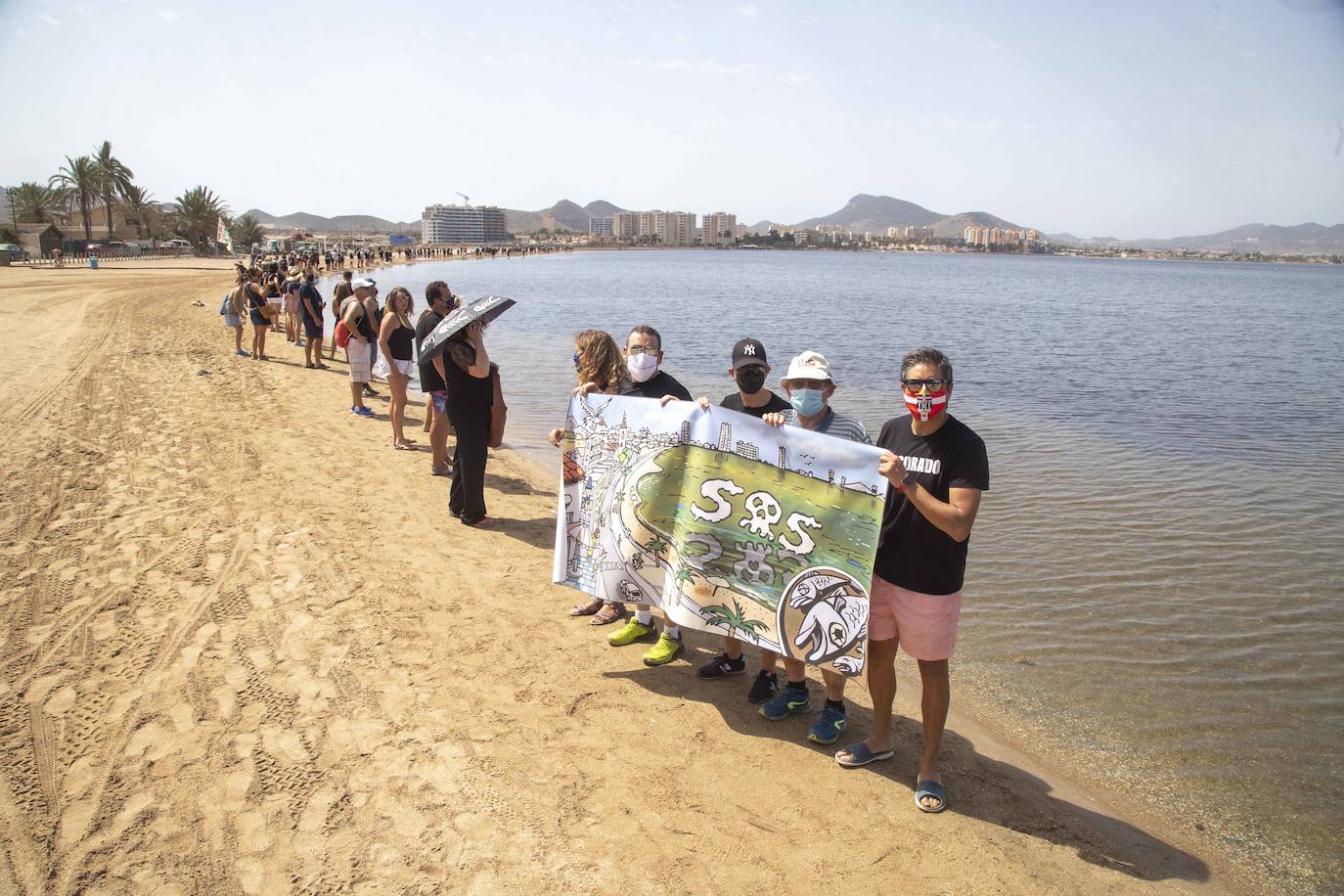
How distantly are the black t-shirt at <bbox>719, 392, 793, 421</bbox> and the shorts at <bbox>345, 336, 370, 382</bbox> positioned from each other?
8458 millimetres

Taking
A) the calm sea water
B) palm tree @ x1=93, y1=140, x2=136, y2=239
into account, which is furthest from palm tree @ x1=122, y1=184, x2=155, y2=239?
the calm sea water

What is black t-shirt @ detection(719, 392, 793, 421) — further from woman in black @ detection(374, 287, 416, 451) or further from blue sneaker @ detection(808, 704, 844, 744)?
woman in black @ detection(374, 287, 416, 451)

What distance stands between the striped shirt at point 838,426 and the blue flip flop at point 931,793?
1.79 meters

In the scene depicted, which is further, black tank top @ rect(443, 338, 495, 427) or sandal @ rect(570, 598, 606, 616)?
black tank top @ rect(443, 338, 495, 427)

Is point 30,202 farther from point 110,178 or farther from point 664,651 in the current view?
point 664,651

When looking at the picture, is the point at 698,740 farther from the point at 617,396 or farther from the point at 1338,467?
the point at 1338,467

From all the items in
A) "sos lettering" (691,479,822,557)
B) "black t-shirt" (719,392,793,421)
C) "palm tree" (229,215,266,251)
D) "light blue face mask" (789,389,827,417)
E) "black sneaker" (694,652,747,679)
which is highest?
"palm tree" (229,215,266,251)

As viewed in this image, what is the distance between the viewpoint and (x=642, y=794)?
394cm

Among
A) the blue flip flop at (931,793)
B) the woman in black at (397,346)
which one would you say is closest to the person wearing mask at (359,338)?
the woman in black at (397,346)

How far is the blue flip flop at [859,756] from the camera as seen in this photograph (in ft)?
13.9

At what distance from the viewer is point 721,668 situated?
512 cm

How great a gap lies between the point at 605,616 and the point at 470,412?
95.5 inches

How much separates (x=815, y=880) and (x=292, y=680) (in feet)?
10.6

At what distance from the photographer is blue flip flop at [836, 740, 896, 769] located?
4246 mm
